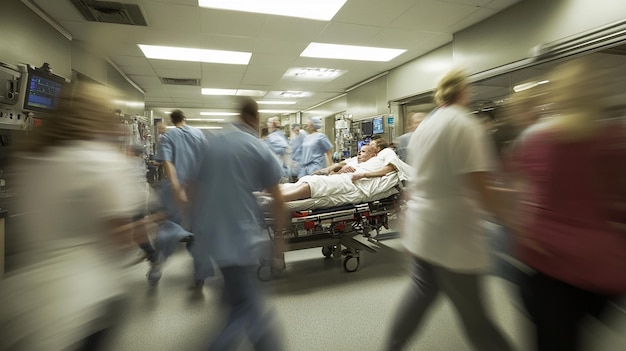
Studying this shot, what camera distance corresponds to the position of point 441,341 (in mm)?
1958

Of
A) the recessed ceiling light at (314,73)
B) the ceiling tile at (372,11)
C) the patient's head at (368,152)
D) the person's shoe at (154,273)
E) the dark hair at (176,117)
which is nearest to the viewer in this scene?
the person's shoe at (154,273)

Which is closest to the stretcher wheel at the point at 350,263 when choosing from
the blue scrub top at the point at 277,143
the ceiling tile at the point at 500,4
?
the blue scrub top at the point at 277,143

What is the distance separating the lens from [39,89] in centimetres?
290

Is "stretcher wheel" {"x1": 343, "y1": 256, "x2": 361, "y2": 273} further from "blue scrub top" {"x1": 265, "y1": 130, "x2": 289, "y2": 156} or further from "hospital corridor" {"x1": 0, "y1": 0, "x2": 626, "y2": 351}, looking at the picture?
"blue scrub top" {"x1": 265, "y1": 130, "x2": 289, "y2": 156}

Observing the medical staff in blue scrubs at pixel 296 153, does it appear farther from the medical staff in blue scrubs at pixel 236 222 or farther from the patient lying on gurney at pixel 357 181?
the medical staff in blue scrubs at pixel 236 222

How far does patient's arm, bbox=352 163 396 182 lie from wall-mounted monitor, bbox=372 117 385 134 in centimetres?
316

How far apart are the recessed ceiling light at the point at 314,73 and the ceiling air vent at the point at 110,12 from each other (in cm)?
295

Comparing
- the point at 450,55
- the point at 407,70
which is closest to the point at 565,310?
the point at 450,55

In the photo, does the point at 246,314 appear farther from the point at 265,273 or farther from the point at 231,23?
the point at 231,23

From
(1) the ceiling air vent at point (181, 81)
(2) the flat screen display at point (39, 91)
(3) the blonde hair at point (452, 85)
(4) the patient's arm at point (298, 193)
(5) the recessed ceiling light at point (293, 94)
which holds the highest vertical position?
(5) the recessed ceiling light at point (293, 94)

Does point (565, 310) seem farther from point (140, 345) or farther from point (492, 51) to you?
point (492, 51)

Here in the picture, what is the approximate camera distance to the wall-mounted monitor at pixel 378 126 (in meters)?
6.26

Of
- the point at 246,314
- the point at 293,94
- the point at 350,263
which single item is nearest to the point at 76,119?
the point at 246,314

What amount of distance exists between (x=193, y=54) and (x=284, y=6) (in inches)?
88.1
